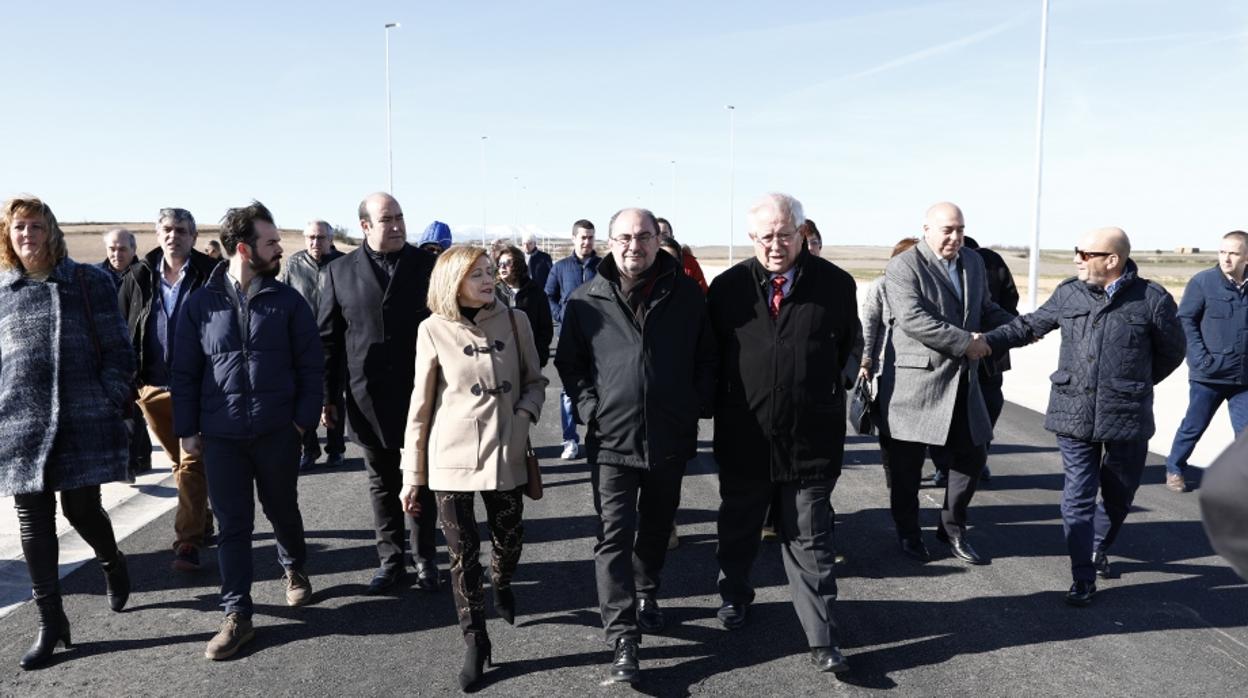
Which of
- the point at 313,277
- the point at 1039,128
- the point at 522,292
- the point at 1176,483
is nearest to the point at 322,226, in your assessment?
the point at 313,277

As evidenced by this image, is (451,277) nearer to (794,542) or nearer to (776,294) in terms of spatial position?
(776,294)

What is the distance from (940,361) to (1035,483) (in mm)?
2640

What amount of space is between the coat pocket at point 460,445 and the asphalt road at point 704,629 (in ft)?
3.01

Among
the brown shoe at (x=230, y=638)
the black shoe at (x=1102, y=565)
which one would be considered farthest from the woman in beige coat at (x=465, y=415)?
the black shoe at (x=1102, y=565)

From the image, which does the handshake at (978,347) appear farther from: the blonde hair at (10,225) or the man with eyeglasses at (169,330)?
the blonde hair at (10,225)

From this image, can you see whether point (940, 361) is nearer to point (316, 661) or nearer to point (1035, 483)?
point (1035, 483)

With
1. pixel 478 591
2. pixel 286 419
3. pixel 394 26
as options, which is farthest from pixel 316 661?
pixel 394 26

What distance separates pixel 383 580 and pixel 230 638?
98 cm

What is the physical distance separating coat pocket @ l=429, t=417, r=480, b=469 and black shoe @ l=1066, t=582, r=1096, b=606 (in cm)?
324

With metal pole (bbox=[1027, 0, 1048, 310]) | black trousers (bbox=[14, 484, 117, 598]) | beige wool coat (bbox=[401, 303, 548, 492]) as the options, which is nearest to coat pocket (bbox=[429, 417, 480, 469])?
beige wool coat (bbox=[401, 303, 548, 492])

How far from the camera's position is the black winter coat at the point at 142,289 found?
214 inches

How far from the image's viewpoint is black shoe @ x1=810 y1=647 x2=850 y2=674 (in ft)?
13.1

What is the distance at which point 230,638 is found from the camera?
4.24m

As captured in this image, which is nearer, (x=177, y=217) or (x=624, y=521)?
(x=624, y=521)
